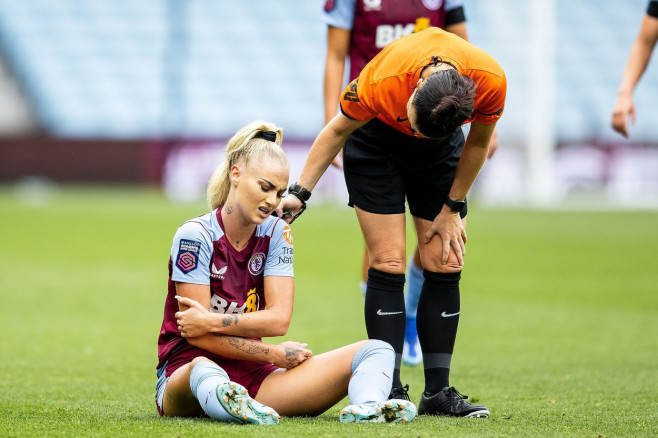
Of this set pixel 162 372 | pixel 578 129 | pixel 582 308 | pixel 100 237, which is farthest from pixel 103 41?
pixel 162 372

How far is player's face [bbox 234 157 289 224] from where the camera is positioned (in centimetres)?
354

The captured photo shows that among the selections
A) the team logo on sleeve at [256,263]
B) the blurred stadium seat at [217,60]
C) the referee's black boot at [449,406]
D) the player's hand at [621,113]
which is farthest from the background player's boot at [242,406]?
the blurred stadium seat at [217,60]

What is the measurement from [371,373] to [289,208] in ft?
2.73

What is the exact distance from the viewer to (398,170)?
4125 mm

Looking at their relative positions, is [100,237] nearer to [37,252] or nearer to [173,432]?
[37,252]

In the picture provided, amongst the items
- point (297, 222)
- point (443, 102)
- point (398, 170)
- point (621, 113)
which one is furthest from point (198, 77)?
point (443, 102)

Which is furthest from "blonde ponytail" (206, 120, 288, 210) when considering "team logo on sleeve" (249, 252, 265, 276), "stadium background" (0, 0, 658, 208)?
"stadium background" (0, 0, 658, 208)

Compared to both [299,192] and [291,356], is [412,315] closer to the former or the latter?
[299,192]

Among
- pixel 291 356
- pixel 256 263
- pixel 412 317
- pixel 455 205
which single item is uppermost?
pixel 455 205

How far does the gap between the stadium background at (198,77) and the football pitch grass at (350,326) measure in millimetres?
8849

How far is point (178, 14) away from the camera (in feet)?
99.9

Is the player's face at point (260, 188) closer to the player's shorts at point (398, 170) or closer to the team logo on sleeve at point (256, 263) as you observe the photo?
the team logo on sleeve at point (256, 263)

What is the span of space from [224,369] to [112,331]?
3.33 metres

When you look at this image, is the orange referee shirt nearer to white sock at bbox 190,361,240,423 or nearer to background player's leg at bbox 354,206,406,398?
background player's leg at bbox 354,206,406,398
